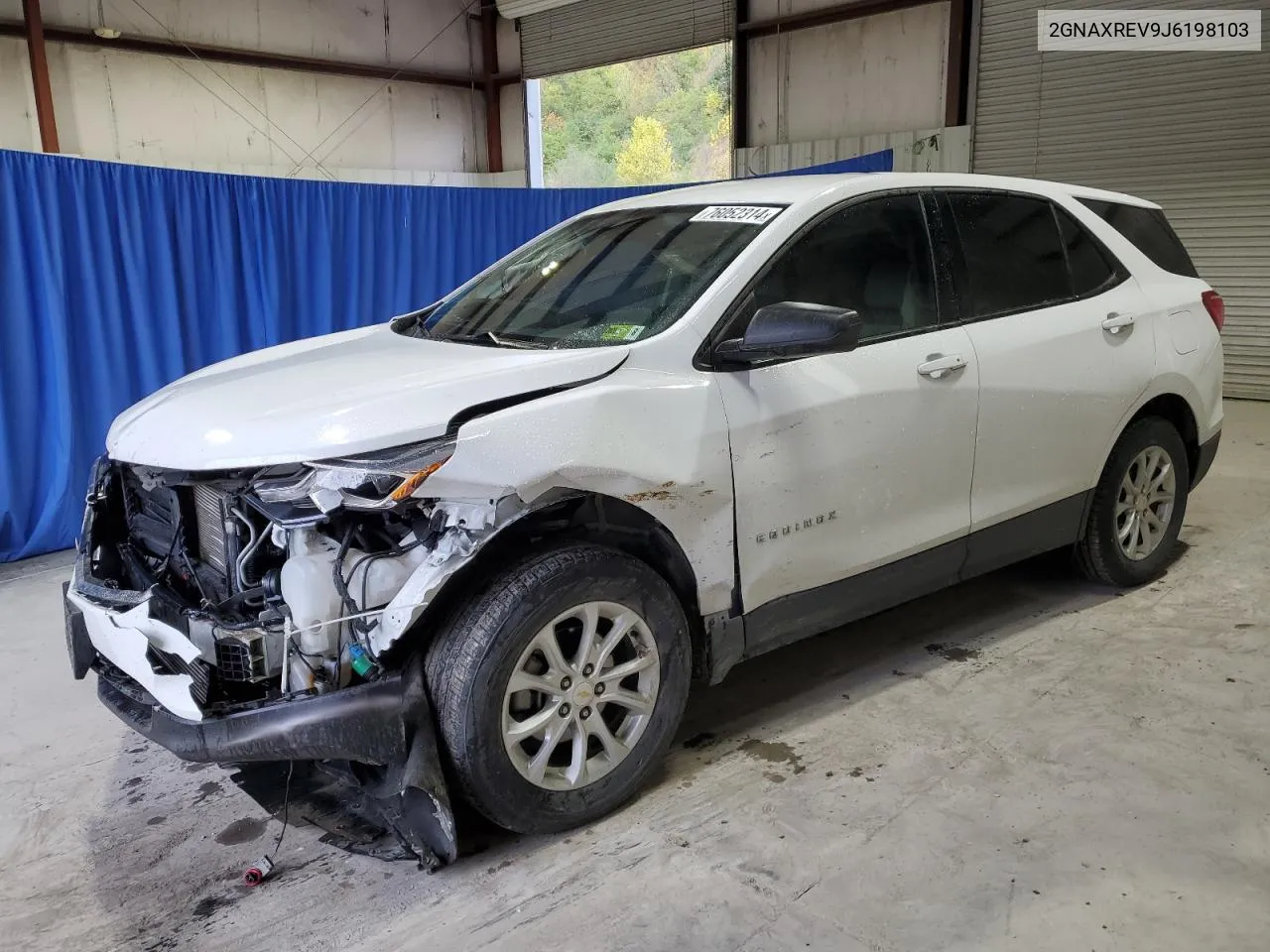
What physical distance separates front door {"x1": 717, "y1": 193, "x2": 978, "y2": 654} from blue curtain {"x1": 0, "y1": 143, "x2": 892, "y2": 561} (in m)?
4.38

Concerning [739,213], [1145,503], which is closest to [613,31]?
[1145,503]

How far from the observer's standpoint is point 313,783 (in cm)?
282

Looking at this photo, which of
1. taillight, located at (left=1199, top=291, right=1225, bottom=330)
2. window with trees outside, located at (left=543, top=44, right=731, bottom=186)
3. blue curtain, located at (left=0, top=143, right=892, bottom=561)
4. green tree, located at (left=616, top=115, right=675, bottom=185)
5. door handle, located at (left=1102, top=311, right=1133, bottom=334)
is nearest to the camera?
door handle, located at (left=1102, top=311, right=1133, bottom=334)

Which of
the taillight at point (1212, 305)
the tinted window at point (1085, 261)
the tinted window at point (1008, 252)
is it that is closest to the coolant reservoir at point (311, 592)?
the tinted window at point (1008, 252)

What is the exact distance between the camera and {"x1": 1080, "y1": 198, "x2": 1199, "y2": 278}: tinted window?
393 centimetres

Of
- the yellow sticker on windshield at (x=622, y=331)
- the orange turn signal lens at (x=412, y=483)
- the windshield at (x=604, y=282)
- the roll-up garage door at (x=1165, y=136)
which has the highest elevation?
the roll-up garage door at (x=1165, y=136)

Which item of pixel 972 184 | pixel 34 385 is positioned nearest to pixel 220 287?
pixel 34 385

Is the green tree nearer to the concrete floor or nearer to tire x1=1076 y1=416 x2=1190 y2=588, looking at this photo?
tire x1=1076 y1=416 x2=1190 y2=588

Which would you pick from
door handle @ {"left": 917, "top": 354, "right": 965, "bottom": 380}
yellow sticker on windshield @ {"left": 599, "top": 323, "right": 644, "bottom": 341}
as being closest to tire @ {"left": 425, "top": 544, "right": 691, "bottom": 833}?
yellow sticker on windshield @ {"left": 599, "top": 323, "right": 644, "bottom": 341}

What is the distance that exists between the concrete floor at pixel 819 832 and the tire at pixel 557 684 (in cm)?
15

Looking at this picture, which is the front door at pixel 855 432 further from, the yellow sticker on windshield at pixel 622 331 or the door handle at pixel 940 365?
the yellow sticker on windshield at pixel 622 331

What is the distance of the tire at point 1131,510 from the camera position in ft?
12.7

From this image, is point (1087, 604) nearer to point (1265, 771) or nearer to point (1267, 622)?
point (1267, 622)

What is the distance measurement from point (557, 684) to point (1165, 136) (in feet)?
28.5
